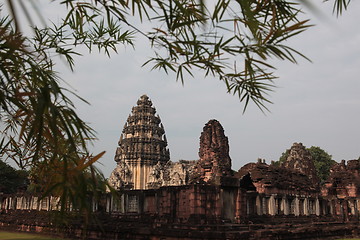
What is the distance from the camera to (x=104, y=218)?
36.6 ft

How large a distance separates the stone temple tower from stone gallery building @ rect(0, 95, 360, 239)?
2577 centimetres

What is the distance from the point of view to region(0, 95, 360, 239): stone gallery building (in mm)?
8555

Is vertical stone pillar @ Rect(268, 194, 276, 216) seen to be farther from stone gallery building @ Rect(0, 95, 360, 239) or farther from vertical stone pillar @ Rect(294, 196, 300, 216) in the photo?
vertical stone pillar @ Rect(294, 196, 300, 216)

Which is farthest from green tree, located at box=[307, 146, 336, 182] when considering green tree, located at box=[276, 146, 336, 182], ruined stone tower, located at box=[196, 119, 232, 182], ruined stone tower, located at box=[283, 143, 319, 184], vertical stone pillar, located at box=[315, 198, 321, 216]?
ruined stone tower, located at box=[196, 119, 232, 182]

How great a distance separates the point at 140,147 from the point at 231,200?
123 ft

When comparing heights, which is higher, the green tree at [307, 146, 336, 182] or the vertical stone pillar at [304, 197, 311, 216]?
the green tree at [307, 146, 336, 182]

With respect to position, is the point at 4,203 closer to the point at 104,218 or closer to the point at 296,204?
the point at 104,218

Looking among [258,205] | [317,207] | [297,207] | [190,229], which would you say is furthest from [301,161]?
[190,229]

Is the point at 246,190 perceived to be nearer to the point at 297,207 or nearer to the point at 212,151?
the point at 297,207

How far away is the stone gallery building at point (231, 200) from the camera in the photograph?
8.55m

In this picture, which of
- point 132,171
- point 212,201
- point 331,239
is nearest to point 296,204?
point 331,239

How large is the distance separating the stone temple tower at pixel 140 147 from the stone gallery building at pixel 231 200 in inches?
1015

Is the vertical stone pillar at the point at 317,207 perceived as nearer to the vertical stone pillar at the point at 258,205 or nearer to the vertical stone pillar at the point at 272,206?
the vertical stone pillar at the point at 272,206

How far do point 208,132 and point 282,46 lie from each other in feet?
41.5
